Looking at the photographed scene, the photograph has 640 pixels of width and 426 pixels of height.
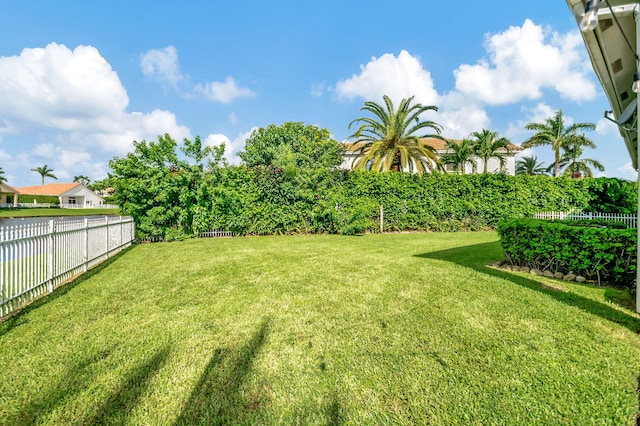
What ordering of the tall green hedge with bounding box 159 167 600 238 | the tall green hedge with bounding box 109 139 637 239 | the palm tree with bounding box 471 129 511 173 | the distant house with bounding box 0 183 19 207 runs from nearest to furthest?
the tall green hedge with bounding box 109 139 637 239
the tall green hedge with bounding box 159 167 600 238
the palm tree with bounding box 471 129 511 173
the distant house with bounding box 0 183 19 207

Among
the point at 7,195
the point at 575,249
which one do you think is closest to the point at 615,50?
the point at 575,249

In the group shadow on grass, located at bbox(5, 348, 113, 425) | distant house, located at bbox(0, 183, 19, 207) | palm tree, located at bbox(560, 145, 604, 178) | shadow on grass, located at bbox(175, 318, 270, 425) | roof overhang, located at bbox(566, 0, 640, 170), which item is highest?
palm tree, located at bbox(560, 145, 604, 178)

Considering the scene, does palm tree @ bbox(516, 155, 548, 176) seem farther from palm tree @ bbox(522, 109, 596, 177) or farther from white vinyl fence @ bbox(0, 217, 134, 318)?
white vinyl fence @ bbox(0, 217, 134, 318)

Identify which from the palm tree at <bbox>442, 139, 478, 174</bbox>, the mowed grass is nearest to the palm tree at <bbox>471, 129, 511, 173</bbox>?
the palm tree at <bbox>442, 139, 478, 174</bbox>

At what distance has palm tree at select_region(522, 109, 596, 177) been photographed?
87.5 feet

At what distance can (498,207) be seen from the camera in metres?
15.7

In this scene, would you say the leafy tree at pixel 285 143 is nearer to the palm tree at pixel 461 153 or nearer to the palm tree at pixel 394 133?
the palm tree at pixel 394 133

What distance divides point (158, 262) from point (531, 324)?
314 inches

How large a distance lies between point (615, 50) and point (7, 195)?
258ft

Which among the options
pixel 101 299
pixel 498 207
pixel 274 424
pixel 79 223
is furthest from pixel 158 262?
pixel 498 207

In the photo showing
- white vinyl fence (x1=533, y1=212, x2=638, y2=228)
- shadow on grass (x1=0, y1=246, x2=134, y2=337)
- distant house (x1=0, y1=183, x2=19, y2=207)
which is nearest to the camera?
shadow on grass (x1=0, y1=246, x2=134, y2=337)

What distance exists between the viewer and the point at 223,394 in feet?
A: 7.42

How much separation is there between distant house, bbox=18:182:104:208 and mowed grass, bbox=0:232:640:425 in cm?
7147

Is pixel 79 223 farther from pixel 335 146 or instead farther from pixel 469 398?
pixel 335 146
